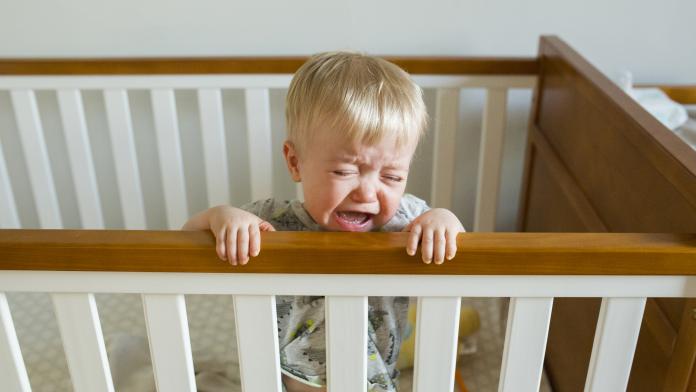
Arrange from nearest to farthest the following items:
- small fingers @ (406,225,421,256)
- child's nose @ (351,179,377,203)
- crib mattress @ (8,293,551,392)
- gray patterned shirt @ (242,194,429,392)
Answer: small fingers @ (406,225,421,256) < child's nose @ (351,179,377,203) < gray patterned shirt @ (242,194,429,392) < crib mattress @ (8,293,551,392)

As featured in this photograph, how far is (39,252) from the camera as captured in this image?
2.10 feet

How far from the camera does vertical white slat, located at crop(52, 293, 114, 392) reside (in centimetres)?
68

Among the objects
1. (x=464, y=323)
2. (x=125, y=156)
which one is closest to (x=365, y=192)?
(x=464, y=323)

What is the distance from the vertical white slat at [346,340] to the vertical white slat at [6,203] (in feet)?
3.24

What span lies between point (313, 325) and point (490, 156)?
66cm

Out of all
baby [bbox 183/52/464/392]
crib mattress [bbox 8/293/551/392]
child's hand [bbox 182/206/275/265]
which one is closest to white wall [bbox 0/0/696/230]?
crib mattress [bbox 8/293/551/392]

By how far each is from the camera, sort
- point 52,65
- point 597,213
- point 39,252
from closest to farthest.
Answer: point 39,252 → point 597,213 → point 52,65

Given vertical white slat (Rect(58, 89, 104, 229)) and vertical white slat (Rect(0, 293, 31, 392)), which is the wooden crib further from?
vertical white slat (Rect(58, 89, 104, 229))

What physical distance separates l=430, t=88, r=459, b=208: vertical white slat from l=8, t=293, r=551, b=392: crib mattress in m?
0.23

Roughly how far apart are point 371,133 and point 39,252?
1.17 ft

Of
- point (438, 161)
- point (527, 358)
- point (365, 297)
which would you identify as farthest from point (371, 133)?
point (438, 161)

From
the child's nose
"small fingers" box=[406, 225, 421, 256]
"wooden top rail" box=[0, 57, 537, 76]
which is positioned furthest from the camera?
"wooden top rail" box=[0, 57, 537, 76]

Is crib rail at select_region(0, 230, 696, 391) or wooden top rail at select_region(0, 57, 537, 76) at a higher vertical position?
wooden top rail at select_region(0, 57, 537, 76)

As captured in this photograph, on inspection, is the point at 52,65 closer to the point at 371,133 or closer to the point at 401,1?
the point at 401,1
